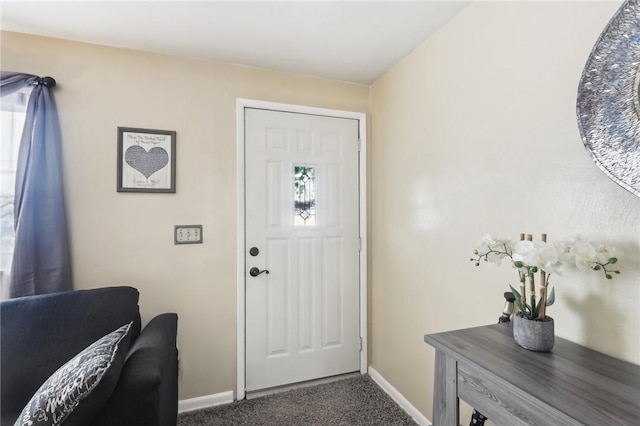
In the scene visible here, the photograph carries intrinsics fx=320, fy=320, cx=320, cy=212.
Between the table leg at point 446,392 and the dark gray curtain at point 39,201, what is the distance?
2033 mm

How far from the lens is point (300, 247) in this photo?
242 cm

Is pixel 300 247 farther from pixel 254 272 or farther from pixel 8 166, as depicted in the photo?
pixel 8 166

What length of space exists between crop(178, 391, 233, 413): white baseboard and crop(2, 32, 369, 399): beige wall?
4 cm

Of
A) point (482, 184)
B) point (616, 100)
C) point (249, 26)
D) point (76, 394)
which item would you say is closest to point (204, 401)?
point (76, 394)

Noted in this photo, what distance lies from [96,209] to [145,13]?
1165 mm

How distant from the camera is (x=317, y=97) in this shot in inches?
96.7

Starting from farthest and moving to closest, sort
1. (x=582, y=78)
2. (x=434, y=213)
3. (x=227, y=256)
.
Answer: (x=227, y=256)
(x=434, y=213)
(x=582, y=78)

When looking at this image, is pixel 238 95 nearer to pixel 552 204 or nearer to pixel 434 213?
pixel 434 213

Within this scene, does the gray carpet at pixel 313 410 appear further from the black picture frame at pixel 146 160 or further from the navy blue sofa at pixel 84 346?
the black picture frame at pixel 146 160

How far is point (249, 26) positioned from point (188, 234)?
1339 millimetres

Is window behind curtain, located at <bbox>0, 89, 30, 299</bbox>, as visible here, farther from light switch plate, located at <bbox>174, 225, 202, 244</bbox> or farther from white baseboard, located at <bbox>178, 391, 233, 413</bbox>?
white baseboard, located at <bbox>178, 391, 233, 413</bbox>

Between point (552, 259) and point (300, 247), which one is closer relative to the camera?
point (552, 259)

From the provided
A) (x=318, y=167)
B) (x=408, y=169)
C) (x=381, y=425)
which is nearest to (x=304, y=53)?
(x=318, y=167)

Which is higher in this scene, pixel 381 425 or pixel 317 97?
pixel 317 97
